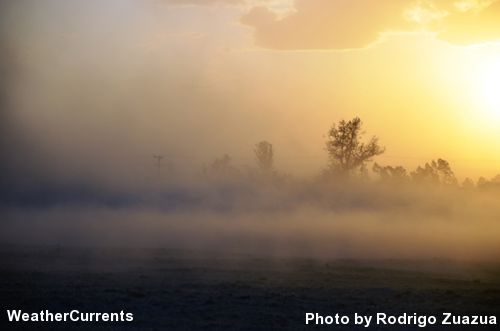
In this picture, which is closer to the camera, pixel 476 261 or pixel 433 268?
pixel 433 268

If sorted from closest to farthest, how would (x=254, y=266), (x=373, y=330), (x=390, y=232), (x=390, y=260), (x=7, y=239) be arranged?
1. (x=373, y=330)
2. (x=254, y=266)
3. (x=390, y=260)
4. (x=7, y=239)
5. (x=390, y=232)

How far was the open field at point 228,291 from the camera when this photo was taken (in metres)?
25.0

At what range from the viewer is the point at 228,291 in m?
29.4

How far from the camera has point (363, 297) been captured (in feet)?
93.9

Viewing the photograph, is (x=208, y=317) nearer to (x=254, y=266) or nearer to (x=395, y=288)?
(x=395, y=288)

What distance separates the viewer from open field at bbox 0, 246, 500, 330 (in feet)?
82.1

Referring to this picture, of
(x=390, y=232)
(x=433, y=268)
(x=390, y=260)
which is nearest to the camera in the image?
(x=433, y=268)

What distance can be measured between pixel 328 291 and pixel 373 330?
6182 mm

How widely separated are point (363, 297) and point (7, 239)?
127 ft

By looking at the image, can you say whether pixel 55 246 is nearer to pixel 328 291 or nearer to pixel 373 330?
pixel 328 291

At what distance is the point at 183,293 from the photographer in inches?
1126

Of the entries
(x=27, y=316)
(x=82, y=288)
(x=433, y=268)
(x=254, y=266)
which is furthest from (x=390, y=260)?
(x=27, y=316)

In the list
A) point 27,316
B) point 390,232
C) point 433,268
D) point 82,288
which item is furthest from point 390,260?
point 27,316

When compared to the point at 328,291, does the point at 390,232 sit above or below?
above
